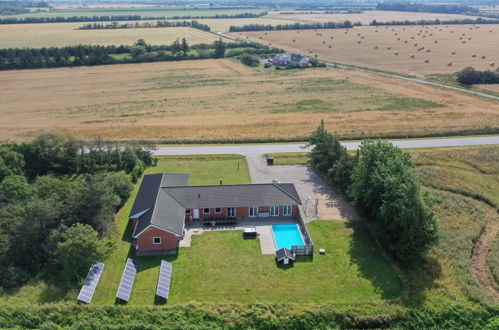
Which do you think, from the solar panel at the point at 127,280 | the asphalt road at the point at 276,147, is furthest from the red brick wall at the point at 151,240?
the asphalt road at the point at 276,147

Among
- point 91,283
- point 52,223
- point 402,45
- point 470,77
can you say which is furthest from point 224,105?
point 402,45

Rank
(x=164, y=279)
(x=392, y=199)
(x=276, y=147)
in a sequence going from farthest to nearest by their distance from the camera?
(x=276, y=147)
(x=392, y=199)
(x=164, y=279)

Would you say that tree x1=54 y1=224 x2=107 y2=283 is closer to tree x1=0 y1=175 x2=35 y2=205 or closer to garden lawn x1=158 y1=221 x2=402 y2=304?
garden lawn x1=158 y1=221 x2=402 y2=304

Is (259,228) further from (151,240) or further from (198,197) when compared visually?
(151,240)

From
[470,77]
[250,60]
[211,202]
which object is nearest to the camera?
[211,202]

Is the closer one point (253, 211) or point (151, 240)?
point (151, 240)

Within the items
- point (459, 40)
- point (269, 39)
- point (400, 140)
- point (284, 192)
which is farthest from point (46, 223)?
point (459, 40)

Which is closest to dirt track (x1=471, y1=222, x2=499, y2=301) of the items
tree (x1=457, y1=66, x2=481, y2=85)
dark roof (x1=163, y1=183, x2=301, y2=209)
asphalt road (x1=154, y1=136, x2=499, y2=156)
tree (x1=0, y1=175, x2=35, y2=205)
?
dark roof (x1=163, y1=183, x2=301, y2=209)
